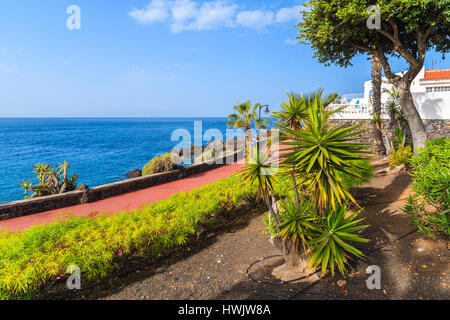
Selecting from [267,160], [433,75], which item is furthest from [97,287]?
[433,75]

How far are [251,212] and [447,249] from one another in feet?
17.0

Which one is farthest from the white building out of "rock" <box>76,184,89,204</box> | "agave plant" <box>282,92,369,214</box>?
"rock" <box>76,184,89,204</box>

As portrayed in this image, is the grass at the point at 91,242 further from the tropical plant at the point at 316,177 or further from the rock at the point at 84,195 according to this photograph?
the rock at the point at 84,195

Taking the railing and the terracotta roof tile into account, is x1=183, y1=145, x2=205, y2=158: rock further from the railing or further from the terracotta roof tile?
the terracotta roof tile

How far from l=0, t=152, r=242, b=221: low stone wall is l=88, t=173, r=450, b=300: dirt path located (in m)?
6.49

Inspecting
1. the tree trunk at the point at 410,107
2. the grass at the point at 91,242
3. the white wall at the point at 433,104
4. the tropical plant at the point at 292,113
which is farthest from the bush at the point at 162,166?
the white wall at the point at 433,104

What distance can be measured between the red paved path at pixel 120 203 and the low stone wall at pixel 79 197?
27cm

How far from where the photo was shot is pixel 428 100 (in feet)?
49.4

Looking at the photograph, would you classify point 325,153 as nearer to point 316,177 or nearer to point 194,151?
point 316,177

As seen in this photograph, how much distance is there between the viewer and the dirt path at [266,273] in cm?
438

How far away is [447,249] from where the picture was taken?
5152mm

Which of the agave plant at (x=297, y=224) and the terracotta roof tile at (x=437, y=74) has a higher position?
the terracotta roof tile at (x=437, y=74)

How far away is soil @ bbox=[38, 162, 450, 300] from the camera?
4.41 m
